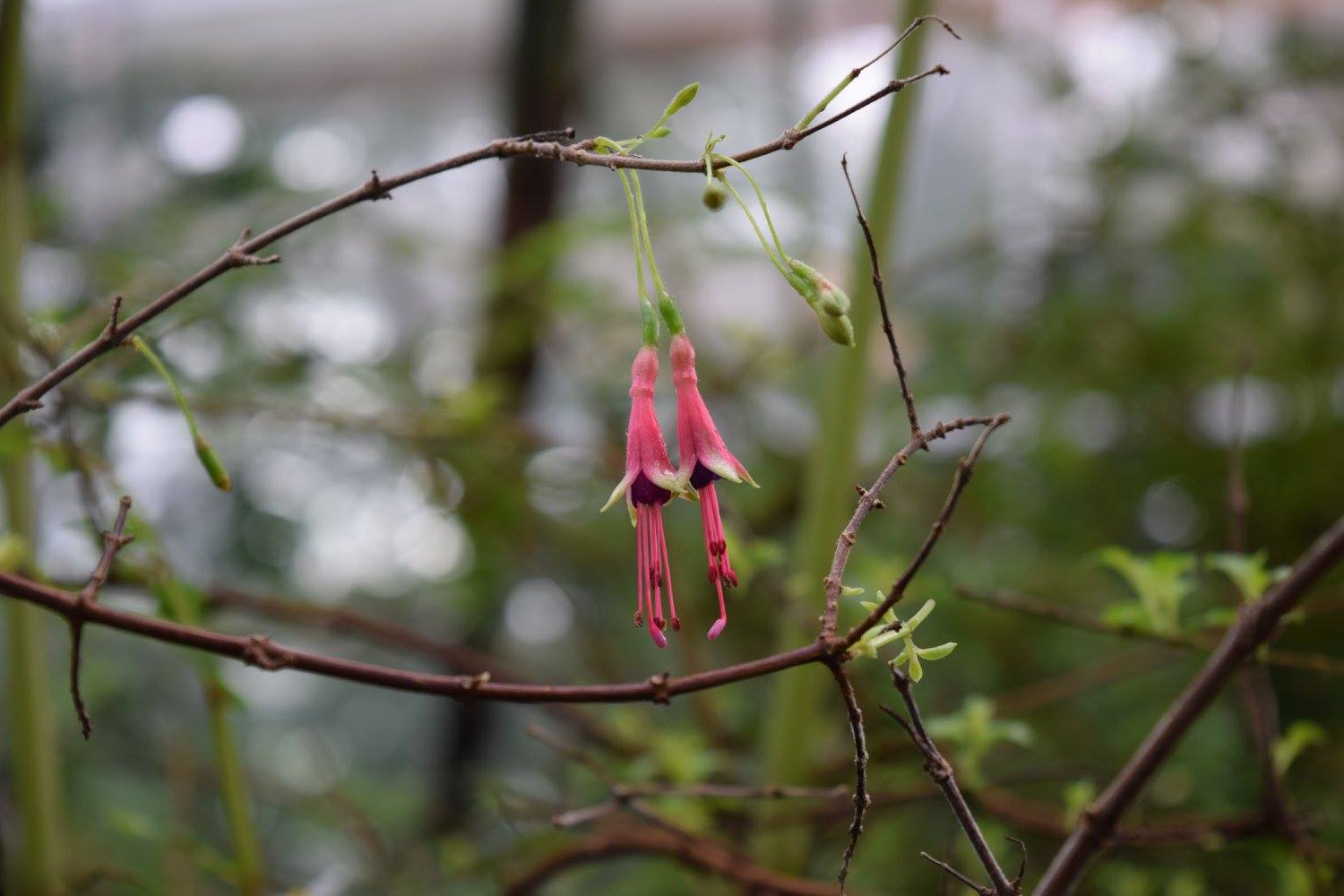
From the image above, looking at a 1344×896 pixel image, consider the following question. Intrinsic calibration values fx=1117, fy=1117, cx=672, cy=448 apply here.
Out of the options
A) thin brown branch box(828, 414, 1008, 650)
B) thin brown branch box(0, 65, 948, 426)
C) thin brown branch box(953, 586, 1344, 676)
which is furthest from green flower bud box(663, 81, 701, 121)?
thin brown branch box(953, 586, 1344, 676)

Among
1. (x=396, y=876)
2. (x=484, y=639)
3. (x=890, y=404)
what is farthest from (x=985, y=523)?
(x=396, y=876)

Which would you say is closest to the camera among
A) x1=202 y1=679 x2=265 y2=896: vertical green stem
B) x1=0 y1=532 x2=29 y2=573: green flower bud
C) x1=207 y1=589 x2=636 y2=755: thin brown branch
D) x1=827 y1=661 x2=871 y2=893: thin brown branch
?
x1=827 y1=661 x2=871 y2=893: thin brown branch

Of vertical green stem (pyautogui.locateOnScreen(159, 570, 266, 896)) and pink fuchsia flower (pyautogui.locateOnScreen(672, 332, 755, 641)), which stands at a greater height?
pink fuchsia flower (pyautogui.locateOnScreen(672, 332, 755, 641))

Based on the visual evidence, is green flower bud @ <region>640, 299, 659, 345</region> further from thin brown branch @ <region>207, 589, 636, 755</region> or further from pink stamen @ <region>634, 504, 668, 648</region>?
thin brown branch @ <region>207, 589, 636, 755</region>

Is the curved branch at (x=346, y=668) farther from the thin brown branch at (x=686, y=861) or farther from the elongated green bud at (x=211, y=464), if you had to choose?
the thin brown branch at (x=686, y=861)

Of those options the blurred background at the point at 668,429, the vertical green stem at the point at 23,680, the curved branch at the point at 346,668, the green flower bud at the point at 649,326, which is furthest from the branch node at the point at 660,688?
the vertical green stem at the point at 23,680

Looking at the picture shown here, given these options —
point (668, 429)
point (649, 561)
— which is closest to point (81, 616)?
point (649, 561)

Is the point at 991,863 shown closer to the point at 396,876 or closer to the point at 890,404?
the point at 396,876

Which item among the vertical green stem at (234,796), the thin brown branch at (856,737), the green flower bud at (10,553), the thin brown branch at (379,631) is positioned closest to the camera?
the thin brown branch at (856,737)
